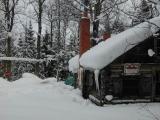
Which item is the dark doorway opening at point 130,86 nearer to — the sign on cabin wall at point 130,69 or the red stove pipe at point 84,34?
the sign on cabin wall at point 130,69

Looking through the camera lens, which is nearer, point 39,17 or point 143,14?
point 143,14

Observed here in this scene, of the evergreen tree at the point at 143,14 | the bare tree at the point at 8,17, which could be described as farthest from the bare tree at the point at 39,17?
the evergreen tree at the point at 143,14

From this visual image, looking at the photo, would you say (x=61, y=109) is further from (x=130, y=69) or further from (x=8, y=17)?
(x=8, y=17)

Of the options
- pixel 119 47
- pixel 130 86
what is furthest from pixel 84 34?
pixel 119 47

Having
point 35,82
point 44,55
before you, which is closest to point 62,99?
point 35,82

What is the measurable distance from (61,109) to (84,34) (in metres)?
10.3

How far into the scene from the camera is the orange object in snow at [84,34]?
28234mm

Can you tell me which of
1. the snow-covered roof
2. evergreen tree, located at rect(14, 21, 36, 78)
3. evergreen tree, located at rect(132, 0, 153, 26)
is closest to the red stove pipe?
the snow-covered roof

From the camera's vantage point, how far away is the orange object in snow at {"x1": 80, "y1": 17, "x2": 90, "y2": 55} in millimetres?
28234

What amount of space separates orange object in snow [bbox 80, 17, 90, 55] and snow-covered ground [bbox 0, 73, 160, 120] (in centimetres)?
391

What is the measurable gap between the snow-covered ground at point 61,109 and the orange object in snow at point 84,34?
391 cm

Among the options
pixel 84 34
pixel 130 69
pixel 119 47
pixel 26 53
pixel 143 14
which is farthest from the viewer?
pixel 26 53

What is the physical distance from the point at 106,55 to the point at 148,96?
3316 mm

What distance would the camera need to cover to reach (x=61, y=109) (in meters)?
19.1
